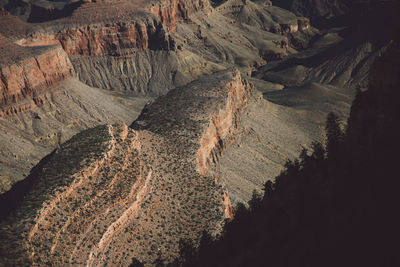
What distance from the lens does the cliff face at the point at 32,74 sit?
3383 inches

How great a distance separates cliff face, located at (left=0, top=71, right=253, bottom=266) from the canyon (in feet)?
0.39

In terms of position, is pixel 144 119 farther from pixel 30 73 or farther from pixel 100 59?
pixel 100 59

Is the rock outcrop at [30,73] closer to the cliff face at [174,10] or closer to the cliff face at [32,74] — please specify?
the cliff face at [32,74]

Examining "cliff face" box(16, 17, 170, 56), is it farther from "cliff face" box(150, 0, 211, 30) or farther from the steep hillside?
"cliff face" box(150, 0, 211, 30)

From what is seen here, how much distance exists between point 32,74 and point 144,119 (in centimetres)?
4255

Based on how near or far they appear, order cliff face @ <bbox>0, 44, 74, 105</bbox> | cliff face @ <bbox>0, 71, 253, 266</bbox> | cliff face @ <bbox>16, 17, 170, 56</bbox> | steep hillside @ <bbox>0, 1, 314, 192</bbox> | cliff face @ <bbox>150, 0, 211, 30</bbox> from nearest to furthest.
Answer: cliff face @ <bbox>0, 71, 253, 266</bbox> → cliff face @ <bbox>0, 44, 74, 105</bbox> → steep hillside @ <bbox>0, 1, 314, 192</bbox> → cliff face @ <bbox>16, 17, 170, 56</bbox> → cliff face @ <bbox>150, 0, 211, 30</bbox>

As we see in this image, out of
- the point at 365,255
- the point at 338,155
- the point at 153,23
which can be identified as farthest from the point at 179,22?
the point at 365,255

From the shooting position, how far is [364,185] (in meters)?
27.5

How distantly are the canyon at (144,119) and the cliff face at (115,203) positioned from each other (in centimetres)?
12

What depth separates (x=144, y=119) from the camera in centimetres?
6066

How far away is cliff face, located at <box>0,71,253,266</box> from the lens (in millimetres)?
31625

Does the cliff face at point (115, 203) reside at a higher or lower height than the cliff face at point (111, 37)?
higher

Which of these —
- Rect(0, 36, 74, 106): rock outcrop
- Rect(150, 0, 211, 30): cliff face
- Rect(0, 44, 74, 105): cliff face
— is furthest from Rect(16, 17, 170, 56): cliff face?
Rect(0, 36, 74, 106): rock outcrop

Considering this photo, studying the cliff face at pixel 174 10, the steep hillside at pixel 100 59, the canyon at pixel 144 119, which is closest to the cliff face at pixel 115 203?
the canyon at pixel 144 119
